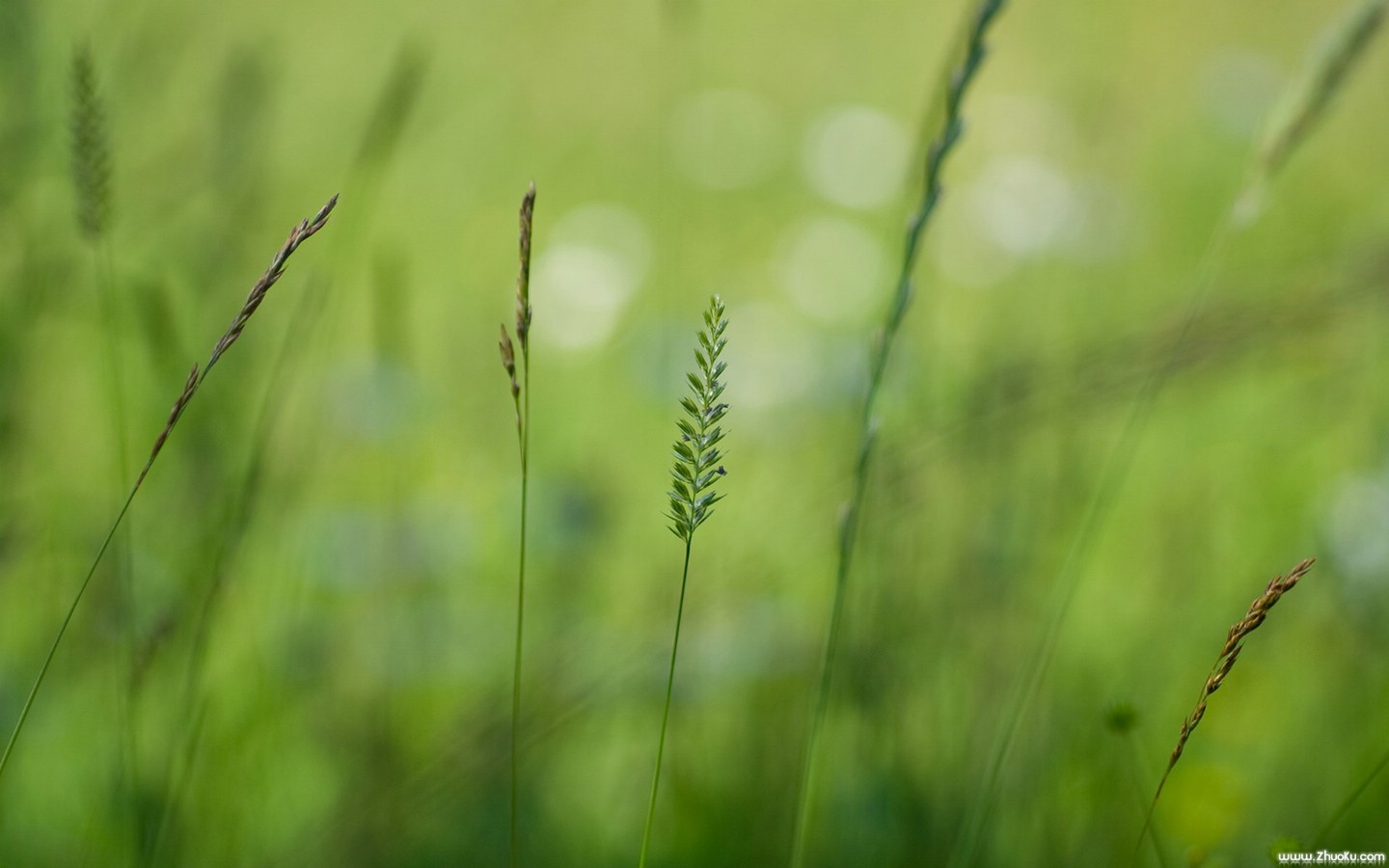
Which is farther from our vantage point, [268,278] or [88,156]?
[88,156]

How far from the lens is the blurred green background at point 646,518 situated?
42.4 inches

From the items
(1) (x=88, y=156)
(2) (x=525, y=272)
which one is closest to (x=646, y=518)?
(1) (x=88, y=156)

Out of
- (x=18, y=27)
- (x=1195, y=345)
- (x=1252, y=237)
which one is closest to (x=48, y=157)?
(x=18, y=27)

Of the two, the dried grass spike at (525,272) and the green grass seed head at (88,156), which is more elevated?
the green grass seed head at (88,156)

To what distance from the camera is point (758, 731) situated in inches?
46.2

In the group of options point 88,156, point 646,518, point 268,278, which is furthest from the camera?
point 646,518

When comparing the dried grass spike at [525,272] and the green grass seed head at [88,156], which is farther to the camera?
the green grass seed head at [88,156]

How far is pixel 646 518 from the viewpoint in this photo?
2035 millimetres

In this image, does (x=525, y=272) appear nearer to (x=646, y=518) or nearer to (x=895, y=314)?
(x=895, y=314)

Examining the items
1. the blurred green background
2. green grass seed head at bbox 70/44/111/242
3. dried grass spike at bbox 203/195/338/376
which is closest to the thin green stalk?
the blurred green background

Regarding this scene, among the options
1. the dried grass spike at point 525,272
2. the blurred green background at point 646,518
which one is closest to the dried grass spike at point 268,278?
the dried grass spike at point 525,272

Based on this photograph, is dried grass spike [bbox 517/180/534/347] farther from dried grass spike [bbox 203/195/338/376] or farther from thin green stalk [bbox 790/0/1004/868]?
thin green stalk [bbox 790/0/1004/868]

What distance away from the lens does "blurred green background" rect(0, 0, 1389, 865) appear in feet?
3.53

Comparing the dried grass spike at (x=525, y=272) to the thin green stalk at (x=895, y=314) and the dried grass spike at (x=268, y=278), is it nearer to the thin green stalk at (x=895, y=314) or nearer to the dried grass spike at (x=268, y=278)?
the dried grass spike at (x=268, y=278)
